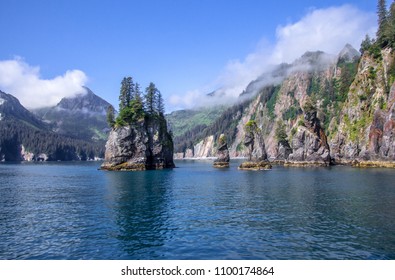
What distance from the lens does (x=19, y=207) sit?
4719 centimetres

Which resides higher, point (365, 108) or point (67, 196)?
point (365, 108)

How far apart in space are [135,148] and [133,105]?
58.1ft

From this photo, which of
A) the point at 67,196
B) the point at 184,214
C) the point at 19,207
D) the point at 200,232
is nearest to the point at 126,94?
the point at 67,196

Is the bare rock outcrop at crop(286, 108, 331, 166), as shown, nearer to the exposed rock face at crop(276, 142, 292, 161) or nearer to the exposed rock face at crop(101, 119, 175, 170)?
the exposed rock face at crop(276, 142, 292, 161)

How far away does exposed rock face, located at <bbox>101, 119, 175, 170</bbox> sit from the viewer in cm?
13288

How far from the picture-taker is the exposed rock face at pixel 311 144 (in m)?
154

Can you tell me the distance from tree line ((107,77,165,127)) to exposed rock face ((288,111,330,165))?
6869cm

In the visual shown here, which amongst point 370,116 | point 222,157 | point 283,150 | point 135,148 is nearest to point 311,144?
point 370,116

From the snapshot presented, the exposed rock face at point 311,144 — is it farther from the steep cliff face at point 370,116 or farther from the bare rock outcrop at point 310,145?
the steep cliff face at point 370,116

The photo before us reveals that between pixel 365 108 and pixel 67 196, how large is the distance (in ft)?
440

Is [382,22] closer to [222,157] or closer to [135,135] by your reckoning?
[222,157]

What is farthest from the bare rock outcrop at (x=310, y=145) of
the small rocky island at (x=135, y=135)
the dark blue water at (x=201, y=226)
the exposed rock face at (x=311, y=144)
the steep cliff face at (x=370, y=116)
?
the dark blue water at (x=201, y=226)

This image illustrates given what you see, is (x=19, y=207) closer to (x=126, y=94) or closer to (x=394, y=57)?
(x=126, y=94)
